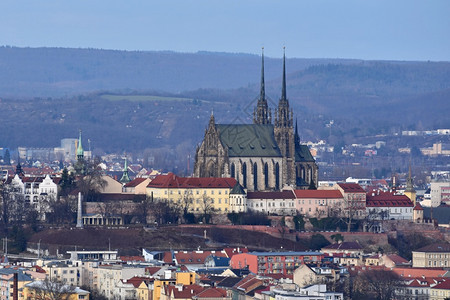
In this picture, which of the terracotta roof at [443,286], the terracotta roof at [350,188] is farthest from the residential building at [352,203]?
the terracotta roof at [443,286]

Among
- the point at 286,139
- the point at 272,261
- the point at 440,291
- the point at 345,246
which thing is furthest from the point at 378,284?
the point at 286,139

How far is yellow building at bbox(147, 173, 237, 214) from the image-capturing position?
114062 mm

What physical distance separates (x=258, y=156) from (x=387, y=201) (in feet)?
31.9

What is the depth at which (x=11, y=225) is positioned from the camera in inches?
4264

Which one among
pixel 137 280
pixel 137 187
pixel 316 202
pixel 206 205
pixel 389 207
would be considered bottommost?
pixel 137 280

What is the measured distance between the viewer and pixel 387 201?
Answer: 119 meters

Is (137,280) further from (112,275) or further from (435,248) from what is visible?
(435,248)

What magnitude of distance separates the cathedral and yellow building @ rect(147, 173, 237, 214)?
4910 millimetres

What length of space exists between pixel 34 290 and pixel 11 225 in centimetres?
3100

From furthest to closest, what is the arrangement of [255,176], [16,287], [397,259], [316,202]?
[255,176], [316,202], [397,259], [16,287]

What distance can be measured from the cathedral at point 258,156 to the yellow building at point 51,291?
139ft

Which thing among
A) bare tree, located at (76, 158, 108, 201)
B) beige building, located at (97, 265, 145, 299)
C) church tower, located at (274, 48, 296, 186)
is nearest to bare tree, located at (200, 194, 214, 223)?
bare tree, located at (76, 158, 108, 201)

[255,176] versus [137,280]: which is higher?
[255,176]

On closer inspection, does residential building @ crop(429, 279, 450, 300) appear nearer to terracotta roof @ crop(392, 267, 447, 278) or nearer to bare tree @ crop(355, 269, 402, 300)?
bare tree @ crop(355, 269, 402, 300)
